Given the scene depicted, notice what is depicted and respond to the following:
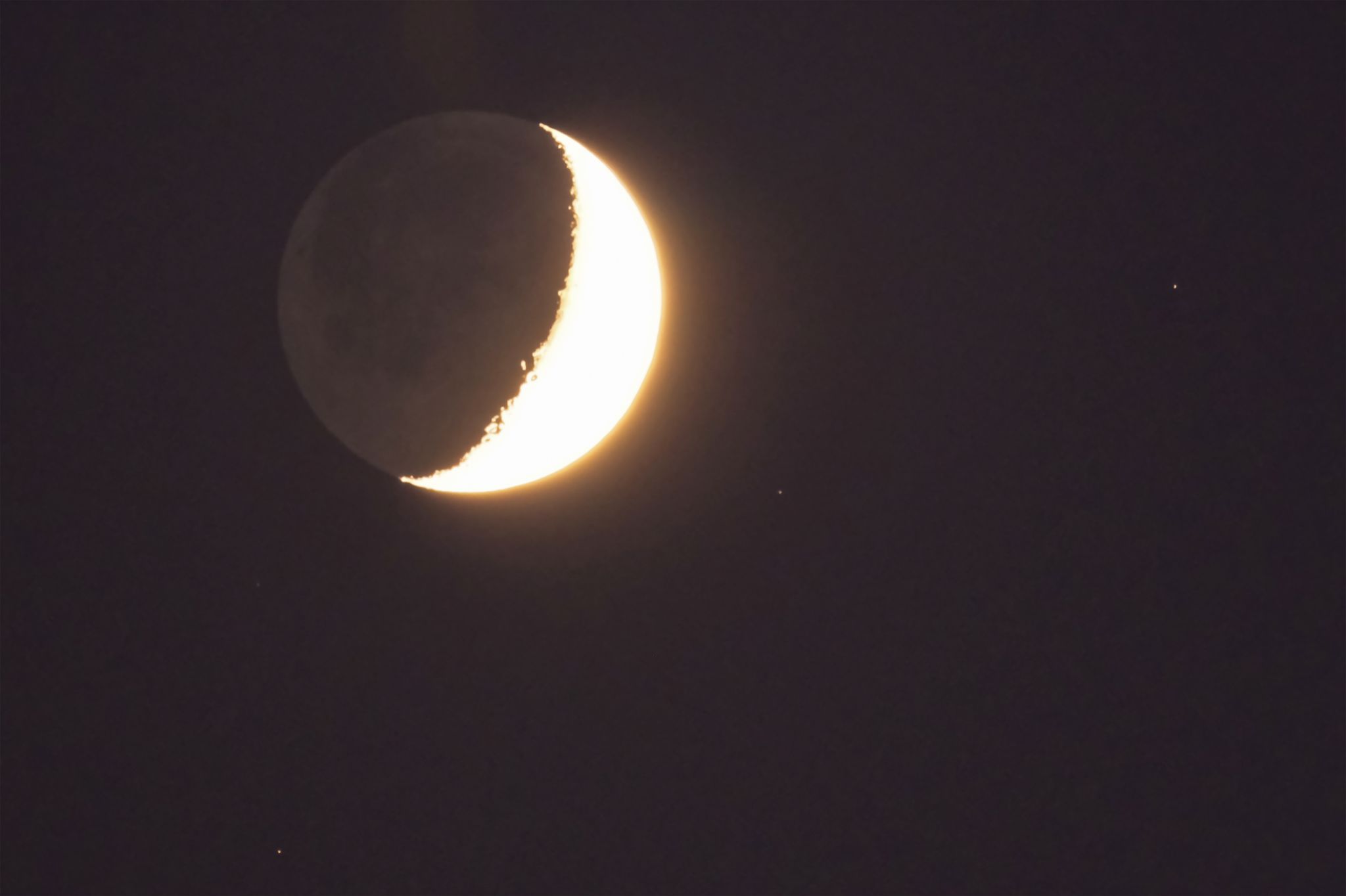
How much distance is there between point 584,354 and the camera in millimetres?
2469

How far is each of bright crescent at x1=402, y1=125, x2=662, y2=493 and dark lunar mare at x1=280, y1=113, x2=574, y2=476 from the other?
0.04 meters

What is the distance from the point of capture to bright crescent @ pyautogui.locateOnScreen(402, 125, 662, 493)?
2.43 m

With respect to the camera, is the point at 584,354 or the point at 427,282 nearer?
the point at 427,282

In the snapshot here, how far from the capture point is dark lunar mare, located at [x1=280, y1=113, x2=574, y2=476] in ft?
7.64

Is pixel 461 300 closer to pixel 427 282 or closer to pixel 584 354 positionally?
pixel 427 282

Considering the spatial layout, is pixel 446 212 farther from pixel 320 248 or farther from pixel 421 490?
pixel 421 490

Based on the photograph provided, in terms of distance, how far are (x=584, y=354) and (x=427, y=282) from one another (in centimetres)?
44

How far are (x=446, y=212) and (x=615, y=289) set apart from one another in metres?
0.48

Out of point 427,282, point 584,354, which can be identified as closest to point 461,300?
point 427,282

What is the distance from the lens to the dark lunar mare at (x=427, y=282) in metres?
2.33

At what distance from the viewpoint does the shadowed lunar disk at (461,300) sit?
233 centimetres

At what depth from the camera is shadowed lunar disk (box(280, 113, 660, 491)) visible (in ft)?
7.66

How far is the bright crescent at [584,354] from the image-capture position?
7.97 ft

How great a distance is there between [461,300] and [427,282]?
95mm
